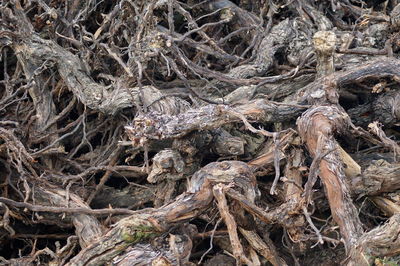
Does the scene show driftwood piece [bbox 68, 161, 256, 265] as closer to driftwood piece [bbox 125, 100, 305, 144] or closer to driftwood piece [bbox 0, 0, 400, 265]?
driftwood piece [bbox 0, 0, 400, 265]

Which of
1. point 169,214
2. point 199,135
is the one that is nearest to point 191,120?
point 199,135

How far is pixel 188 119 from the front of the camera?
1742 millimetres

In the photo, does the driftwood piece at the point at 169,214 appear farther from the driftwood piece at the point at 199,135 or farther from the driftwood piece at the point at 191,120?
the driftwood piece at the point at 191,120

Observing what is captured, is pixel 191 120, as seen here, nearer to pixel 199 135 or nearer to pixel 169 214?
pixel 199 135

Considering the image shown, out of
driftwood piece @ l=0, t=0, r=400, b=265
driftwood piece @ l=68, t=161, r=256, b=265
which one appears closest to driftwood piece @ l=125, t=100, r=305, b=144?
driftwood piece @ l=0, t=0, r=400, b=265

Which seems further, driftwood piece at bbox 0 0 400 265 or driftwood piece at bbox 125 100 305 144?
driftwood piece at bbox 125 100 305 144

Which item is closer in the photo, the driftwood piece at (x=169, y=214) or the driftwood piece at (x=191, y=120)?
the driftwood piece at (x=169, y=214)

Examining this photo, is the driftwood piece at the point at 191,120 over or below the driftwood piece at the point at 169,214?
over

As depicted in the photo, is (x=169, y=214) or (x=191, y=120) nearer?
(x=169, y=214)

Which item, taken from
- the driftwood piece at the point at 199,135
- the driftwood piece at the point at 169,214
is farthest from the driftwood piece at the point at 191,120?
the driftwood piece at the point at 169,214

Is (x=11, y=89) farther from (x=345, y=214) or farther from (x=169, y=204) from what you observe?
(x=345, y=214)

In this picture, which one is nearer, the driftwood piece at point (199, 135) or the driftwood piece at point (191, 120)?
the driftwood piece at point (199, 135)

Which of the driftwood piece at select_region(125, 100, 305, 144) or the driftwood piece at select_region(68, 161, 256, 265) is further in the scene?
the driftwood piece at select_region(125, 100, 305, 144)

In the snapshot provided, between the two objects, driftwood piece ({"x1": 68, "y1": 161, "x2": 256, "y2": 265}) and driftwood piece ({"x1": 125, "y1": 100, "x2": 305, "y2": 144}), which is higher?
driftwood piece ({"x1": 125, "y1": 100, "x2": 305, "y2": 144})
